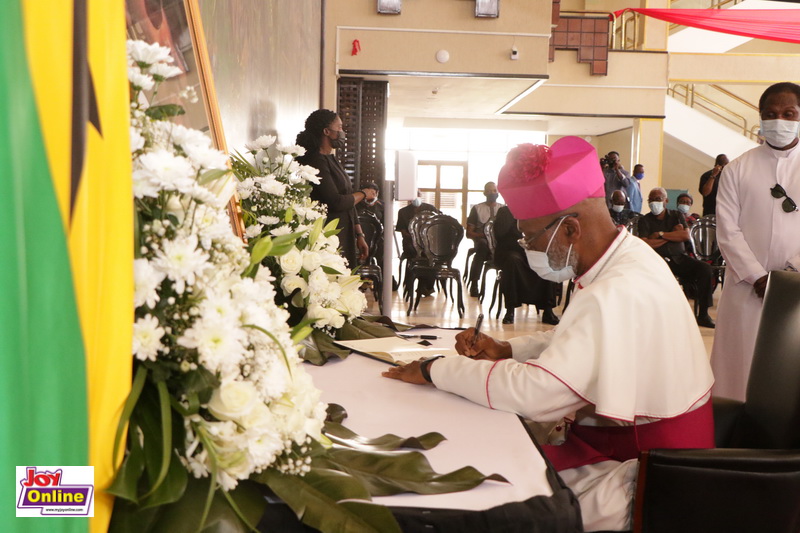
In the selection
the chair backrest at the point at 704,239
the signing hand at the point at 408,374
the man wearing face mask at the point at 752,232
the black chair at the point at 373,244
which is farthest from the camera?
the chair backrest at the point at 704,239

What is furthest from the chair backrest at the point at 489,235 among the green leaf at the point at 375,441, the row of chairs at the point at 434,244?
the green leaf at the point at 375,441

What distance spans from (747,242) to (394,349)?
7.88ft

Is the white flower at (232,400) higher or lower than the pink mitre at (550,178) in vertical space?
lower

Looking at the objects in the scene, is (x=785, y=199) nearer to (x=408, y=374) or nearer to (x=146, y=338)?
(x=408, y=374)

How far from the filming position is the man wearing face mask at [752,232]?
11.4 feet

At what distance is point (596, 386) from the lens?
5.03 ft

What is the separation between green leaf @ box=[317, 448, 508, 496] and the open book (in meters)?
0.78

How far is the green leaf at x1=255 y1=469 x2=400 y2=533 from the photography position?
91cm

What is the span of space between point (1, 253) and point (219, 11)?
1772 millimetres

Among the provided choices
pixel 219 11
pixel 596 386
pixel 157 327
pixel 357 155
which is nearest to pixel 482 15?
pixel 357 155

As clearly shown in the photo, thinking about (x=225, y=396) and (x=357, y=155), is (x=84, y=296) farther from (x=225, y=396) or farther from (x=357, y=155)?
(x=357, y=155)

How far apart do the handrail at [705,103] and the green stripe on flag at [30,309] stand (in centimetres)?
1772

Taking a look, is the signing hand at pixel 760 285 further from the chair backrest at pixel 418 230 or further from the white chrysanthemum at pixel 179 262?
the chair backrest at pixel 418 230

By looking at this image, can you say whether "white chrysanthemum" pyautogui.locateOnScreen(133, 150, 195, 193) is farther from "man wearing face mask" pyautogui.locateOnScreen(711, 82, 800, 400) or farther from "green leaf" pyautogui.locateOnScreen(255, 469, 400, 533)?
"man wearing face mask" pyautogui.locateOnScreen(711, 82, 800, 400)
